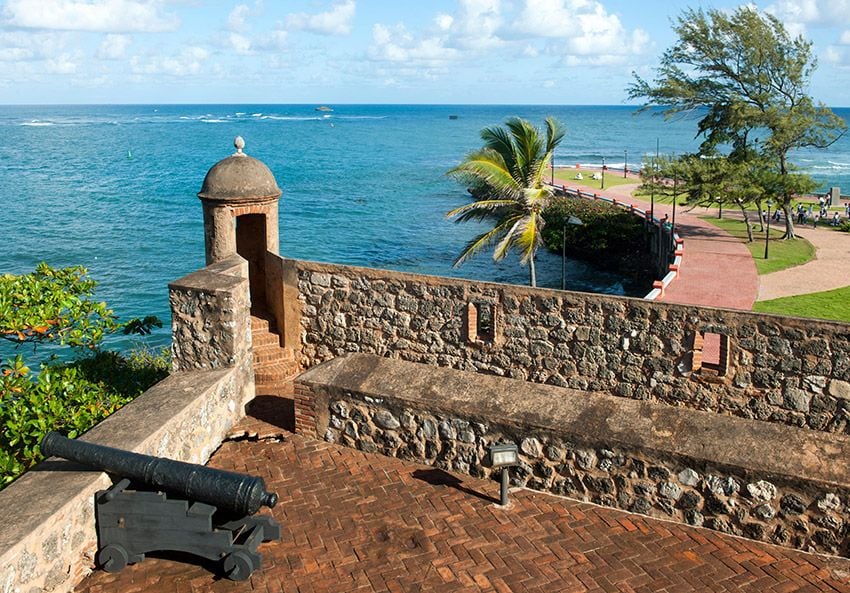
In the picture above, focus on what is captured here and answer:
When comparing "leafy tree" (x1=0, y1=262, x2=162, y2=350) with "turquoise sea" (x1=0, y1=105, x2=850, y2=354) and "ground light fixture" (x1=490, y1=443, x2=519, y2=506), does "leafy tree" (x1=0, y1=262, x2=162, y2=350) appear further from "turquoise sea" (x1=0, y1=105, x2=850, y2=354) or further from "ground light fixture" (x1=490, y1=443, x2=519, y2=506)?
"turquoise sea" (x1=0, y1=105, x2=850, y2=354)

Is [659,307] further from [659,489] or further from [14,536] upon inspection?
[14,536]

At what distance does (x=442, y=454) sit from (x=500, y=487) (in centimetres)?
79

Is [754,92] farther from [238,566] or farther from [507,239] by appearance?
[238,566]

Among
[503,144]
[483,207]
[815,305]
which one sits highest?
[503,144]

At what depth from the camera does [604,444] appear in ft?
26.2

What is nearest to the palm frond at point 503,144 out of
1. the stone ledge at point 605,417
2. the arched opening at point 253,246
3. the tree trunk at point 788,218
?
the arched opening at point 253,246

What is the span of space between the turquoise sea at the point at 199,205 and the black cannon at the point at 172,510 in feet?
73.7

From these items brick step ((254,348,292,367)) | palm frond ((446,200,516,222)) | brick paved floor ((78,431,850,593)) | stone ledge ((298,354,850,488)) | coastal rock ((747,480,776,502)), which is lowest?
brick paved floor ((78,431,850,593))

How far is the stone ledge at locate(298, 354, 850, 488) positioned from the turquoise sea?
21.4 meters

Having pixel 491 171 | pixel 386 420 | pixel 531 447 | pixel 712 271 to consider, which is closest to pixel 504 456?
pixel 531 447

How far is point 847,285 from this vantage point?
2419cm

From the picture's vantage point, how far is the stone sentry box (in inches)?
288

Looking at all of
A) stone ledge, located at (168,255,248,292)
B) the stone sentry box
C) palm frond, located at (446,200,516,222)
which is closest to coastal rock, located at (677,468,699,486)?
the stone sentry box

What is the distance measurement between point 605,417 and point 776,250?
971 inches
